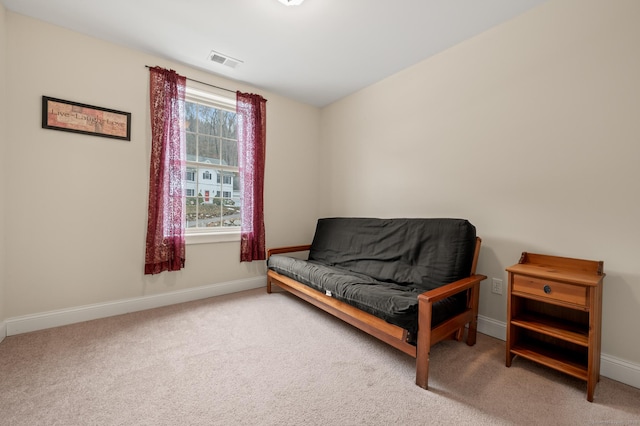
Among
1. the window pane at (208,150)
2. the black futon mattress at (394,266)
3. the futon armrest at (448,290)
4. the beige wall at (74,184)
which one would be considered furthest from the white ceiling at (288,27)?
the futon armrest at (448,290)

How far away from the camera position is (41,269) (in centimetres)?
218

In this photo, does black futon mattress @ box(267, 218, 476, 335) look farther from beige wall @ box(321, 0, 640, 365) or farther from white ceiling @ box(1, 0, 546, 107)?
white ceiling @ box(1, 0, 546, 107)

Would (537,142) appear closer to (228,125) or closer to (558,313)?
(558,313)

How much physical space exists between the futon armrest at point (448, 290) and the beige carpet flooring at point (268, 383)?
1.61ft

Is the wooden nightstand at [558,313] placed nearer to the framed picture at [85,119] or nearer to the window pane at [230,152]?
the window pane at [230,152]

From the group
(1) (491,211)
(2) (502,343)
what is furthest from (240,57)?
Result: (2) (502,343)

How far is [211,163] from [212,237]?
2.82 ft

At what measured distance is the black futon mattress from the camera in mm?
1730

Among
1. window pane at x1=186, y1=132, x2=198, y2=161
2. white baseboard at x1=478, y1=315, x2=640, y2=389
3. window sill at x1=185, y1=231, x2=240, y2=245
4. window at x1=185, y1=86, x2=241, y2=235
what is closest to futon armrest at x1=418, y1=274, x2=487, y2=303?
white baseboard at x1=478, y1=315, x2=640, y2=389

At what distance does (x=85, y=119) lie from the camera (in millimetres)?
2320

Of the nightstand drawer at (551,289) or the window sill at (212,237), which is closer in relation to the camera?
the nightstand drawer at (551,289)

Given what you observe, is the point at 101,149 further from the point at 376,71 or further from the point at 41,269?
the point at 376,71

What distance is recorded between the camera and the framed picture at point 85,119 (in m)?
2.19

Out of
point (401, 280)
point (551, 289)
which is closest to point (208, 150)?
point (401, 280)
